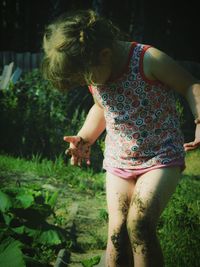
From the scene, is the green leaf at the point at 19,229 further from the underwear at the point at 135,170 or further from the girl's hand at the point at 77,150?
the underwear at the point at 135,170

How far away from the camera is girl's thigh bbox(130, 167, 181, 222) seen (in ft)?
8.54

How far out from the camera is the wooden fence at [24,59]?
32.5ft

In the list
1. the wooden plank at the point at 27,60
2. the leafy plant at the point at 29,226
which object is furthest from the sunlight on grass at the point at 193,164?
the wooden plank at the point at 27,60

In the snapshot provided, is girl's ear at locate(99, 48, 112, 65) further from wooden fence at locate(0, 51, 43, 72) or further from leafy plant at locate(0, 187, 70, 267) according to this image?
wooden fence at locate(0, 51, 43, 72)

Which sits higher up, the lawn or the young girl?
the young girl

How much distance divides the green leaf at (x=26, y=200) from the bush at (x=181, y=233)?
0.92 m

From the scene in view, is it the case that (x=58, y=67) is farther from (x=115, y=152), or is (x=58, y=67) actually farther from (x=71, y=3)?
(x=71, y=3)

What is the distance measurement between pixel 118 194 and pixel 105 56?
0.76 meters

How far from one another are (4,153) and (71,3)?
5721 mm

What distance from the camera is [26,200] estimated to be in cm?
344

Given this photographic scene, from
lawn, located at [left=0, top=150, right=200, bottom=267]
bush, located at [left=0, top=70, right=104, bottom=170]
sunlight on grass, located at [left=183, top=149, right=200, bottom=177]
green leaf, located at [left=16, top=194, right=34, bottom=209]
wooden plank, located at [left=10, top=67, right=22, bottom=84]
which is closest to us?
lawn, located at [left=0, top=150, right=200, bottom=267]

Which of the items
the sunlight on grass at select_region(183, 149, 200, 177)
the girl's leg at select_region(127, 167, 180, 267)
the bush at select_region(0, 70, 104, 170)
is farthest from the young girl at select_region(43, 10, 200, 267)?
the bush at select_region(0, 70, 104, 170)

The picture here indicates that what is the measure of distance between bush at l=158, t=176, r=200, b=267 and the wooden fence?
20.5ft

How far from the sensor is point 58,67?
2.64 metres
